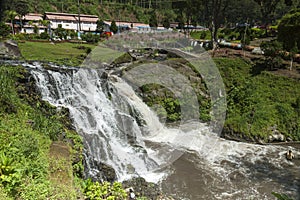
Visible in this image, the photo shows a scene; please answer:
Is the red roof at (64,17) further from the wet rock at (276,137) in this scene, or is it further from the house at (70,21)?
the wet rock at (276,137)

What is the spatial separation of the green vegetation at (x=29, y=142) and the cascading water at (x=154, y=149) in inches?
36.1

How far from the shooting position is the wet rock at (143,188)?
8.92 metres

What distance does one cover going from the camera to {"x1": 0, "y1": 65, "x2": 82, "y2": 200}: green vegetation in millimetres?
5382

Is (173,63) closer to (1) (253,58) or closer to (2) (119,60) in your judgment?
(2) (119,60)

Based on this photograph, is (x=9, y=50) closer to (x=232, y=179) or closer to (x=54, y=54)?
(x=54, y=54)

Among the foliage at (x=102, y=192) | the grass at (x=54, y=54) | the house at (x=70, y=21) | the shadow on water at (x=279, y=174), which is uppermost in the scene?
the house at (x=70, y=21)

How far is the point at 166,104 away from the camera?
18.3 m

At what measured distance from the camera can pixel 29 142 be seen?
282 inches

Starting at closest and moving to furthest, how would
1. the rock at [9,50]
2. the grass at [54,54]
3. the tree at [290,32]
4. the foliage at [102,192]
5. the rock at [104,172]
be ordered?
the foliage at [102,192], the rock at [104,172], the rock at [9,50], the grass at [54,54], the tree at [290,32]

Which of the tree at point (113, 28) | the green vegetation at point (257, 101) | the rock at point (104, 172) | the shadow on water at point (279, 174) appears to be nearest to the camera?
the rock at point (104, 172)

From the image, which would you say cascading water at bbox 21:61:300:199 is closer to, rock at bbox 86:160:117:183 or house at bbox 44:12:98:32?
rock at bbox 86:160:117:183

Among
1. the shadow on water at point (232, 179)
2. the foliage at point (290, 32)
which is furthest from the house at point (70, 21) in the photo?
the shadow on water at point (232, 179)

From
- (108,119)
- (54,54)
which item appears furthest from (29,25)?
(108,119)

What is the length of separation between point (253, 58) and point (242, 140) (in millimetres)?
10431
